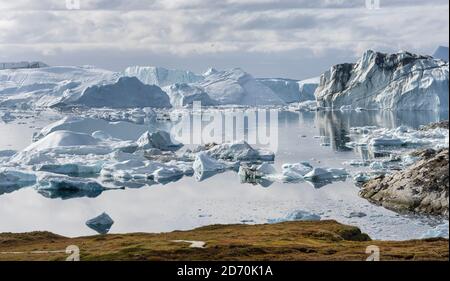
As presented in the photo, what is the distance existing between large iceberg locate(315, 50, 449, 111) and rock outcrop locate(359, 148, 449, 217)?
203ft

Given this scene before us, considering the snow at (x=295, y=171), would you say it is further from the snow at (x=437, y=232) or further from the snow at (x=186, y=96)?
the snow at (x=186, y=96)

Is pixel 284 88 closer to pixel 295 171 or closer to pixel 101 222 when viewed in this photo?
pixel 295 171

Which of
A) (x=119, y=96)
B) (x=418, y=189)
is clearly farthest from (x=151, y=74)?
(x=418, y=189)

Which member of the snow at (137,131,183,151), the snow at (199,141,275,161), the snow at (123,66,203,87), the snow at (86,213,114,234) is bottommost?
the snow at (86,213,114,234)

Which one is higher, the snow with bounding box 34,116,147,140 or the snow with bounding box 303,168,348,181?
the snow with bounding box 34,116,147,140

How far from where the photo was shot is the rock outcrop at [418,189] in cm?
3123

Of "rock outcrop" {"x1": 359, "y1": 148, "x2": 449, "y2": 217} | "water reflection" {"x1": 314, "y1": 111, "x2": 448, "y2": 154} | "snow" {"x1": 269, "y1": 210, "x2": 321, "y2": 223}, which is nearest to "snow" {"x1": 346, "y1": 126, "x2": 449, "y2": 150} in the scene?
"water reflection" {"x1": 314, "y1": 111, "x2": 448, "y2": 154}

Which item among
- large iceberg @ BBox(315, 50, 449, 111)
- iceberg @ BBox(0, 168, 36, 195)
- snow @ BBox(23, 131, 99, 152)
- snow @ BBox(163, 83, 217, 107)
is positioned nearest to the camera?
iceberg @ BBox(0, 168, 36, 195)

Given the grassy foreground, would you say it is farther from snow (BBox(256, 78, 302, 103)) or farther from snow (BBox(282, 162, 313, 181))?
snow (BBox(256, 78, 302, 103))

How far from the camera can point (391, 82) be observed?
10419 cm

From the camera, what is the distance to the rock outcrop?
102ft

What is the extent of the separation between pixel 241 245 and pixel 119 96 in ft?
355

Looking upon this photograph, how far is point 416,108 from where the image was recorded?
103938mm
